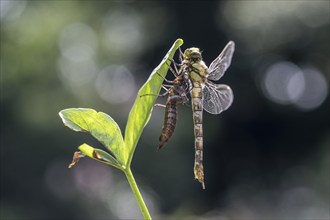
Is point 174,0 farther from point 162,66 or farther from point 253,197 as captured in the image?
point 162,66

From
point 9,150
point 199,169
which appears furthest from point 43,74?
point 199,169

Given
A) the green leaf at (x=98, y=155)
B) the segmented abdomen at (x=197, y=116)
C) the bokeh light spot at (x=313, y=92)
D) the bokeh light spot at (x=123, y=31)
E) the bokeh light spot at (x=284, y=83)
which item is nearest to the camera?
the green leaf at (x=98, y=155)

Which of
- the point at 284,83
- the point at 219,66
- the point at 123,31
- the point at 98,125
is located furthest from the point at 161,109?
the point at 98,125

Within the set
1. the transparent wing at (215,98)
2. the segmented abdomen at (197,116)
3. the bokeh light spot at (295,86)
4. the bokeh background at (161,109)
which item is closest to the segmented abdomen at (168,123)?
the segmented abdomen at (197,116)

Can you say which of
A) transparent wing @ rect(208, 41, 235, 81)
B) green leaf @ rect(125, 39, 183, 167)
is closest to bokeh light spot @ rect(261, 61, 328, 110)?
transparent wing @ rect(208, 41, 235, 81)

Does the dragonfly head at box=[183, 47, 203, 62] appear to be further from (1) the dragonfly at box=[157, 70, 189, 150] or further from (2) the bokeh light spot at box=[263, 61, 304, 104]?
(2) the bokeh light spot at box=[263, 61, 304, 104]

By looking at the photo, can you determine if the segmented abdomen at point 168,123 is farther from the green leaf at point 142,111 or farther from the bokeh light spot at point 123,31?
the bokeh light spot at point 123,31
